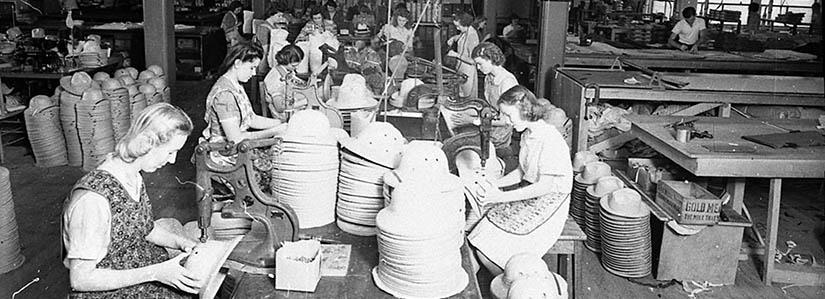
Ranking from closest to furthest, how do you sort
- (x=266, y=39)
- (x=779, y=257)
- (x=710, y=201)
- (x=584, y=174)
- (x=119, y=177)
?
1. (x=119, y=177)
2. (x=710, y=201)
3. (x=779, y=257)
4. (x=584, y=174)
5. (x=266, y=39)

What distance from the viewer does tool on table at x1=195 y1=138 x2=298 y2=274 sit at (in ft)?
7.81

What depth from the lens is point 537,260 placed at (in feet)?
8.92

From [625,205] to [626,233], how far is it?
164mm

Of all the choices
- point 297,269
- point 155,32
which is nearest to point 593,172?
point 297,269

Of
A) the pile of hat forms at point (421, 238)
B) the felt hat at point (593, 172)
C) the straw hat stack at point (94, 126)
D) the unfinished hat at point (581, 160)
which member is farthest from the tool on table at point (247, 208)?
the straw hat stack at point (94, 126)

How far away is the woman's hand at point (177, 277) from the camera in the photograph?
2217 mm

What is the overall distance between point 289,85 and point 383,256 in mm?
3094

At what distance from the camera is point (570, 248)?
11.8 ft

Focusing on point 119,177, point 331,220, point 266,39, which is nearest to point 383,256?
point 331,220

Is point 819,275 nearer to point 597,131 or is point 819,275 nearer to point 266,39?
point 597,131

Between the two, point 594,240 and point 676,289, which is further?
point 594,240

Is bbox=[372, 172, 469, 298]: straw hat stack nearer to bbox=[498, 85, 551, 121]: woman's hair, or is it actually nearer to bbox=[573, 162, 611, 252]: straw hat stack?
bbox=[498, 85, 551, 121]: woman's hair

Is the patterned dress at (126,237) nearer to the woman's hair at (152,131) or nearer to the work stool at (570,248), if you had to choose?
the woman's hair at (152,131)

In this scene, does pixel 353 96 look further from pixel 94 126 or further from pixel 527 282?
pixel 94 126
